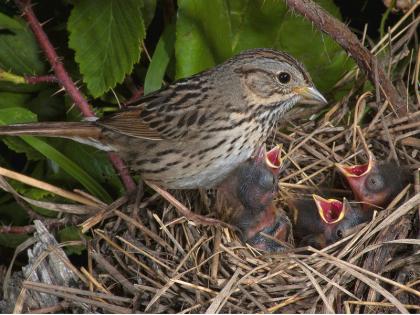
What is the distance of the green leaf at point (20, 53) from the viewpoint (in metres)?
4.97

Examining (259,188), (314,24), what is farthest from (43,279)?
(314,24)

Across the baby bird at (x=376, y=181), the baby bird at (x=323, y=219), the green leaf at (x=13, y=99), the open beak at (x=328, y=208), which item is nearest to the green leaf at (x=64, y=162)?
the green leaf at (x=13, y=99)

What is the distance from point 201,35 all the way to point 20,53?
918mm

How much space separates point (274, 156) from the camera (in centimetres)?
460

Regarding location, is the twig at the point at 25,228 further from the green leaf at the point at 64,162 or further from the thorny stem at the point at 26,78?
the thorny stem at the point at 26,78

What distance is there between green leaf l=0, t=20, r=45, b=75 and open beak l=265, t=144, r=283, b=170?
1240 mm

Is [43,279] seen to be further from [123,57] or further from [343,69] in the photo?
[343,69]

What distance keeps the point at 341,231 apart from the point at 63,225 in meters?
1.35

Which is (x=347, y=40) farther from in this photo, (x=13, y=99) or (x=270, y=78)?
(x=13, y=99)

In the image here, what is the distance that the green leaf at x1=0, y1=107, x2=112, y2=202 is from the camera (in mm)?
4660

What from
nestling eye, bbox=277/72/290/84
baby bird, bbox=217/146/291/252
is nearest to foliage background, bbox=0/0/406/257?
nestling eye, bbox=277/72/290/84

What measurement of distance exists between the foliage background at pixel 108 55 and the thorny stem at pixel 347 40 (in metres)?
0.34

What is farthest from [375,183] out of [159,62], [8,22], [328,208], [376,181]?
[8,22]

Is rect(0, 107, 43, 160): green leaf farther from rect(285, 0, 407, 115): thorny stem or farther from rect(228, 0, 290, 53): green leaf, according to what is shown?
rect(285, 0, 407, 115): thorny stem
